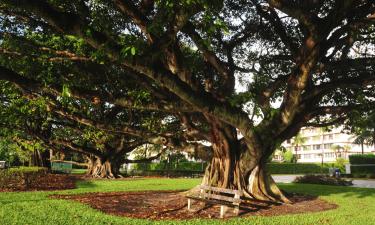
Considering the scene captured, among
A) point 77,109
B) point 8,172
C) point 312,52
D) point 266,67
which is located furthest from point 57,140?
point 312,52

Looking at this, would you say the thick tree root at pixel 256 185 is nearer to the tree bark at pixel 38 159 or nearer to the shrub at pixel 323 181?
the shrub at pixel 323 181

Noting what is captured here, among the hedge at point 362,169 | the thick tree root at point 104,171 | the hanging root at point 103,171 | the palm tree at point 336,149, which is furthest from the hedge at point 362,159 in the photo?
the palm tree at point 336,149

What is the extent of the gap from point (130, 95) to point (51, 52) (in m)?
2.41

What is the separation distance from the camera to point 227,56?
1488 cm

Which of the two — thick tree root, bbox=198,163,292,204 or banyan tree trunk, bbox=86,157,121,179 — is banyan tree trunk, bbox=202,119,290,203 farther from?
banyan tree trunk, bbox=86,157,121,179

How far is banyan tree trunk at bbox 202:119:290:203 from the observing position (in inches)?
486

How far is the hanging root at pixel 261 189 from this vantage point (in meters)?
12.7

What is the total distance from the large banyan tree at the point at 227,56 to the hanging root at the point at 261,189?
0.11 feet

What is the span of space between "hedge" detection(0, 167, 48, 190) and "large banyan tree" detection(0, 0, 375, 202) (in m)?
7.14

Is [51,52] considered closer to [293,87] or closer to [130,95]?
[130,95]

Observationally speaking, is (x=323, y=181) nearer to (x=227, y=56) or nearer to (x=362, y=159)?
(x=227, y=56)

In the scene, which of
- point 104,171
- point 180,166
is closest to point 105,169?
point 104,171

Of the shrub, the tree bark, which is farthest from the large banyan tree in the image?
the tree bark

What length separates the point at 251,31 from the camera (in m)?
14.6
